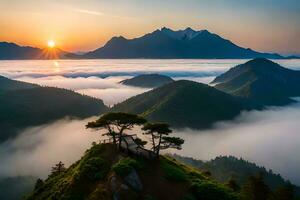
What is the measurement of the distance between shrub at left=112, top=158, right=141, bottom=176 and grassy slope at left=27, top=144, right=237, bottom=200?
718mm

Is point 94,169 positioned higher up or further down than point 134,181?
higher up

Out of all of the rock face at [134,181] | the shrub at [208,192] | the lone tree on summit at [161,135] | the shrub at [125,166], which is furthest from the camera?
the lone tree on summit at [161,135]

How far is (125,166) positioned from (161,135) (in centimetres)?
1404

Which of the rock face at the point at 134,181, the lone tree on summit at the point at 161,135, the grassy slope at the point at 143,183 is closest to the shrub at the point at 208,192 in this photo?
the grassy slope at the point at 143,183

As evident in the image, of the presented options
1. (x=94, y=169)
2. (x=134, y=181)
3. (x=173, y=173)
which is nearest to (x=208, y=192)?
(x=173, y=173)

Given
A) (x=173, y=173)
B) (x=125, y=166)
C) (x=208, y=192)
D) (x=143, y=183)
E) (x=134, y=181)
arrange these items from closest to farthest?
(x=134, y=181) < (x=125, y=166) < (x=143, y=183) < (x=208, y=192) < (x=173, y=173)

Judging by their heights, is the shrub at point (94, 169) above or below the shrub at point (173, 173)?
above

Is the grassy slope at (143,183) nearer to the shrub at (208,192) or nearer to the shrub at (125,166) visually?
the shrub at (208,192)

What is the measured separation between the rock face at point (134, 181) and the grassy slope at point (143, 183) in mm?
881

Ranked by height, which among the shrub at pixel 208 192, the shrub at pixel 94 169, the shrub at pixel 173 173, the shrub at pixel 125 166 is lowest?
the shrub at pixel 208 192

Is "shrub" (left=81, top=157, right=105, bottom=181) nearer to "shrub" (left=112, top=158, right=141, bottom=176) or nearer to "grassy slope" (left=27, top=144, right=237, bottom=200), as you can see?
"grassy slope" (left=27, top=144, right=237, bottom=200)

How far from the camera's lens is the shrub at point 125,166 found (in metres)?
79.2

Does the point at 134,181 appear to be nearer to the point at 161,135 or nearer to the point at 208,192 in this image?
the point at 161,135

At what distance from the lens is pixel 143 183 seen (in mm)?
80750
